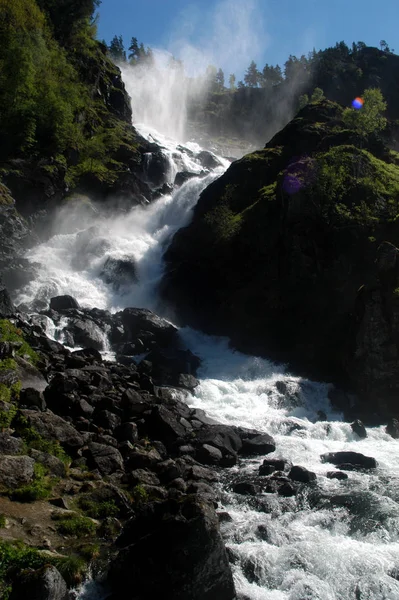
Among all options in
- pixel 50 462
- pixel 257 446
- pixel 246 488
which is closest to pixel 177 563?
pixel 50 462

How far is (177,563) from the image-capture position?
33.1ft

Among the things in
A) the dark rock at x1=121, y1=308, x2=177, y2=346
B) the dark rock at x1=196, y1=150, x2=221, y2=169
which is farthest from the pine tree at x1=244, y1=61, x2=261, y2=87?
the dark rock at x1=121, y1=308, x2=177, y2=346

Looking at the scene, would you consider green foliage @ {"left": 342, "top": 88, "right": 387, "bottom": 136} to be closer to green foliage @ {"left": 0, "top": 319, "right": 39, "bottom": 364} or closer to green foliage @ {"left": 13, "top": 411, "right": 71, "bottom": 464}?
Result: green foliage @ {"left": 0, "top": 319, "right": 39, "bottom": 364}

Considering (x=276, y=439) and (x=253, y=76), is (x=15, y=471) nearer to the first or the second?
(x=276, y=439)

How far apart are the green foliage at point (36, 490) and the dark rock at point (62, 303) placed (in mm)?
25048

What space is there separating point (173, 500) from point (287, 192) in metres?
35.6

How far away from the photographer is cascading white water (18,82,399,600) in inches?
480

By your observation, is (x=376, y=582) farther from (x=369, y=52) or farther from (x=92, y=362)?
(x=369, y=52)

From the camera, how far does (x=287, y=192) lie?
139 ft

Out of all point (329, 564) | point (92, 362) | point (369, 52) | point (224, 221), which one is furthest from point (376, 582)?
point (369, 52)

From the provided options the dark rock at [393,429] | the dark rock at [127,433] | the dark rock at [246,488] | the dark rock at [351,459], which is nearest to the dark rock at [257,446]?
the dark rock at [351,459]

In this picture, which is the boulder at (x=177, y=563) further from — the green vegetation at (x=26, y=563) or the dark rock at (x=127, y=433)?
the dark rock at (x=127, y=433)

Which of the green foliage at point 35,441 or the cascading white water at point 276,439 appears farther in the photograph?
the green foliage at point 35,441

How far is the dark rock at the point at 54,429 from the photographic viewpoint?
630 inches
